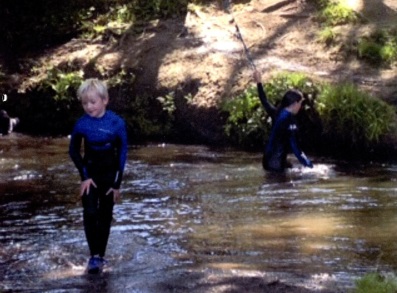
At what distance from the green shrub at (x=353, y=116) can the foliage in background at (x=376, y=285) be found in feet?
23.4

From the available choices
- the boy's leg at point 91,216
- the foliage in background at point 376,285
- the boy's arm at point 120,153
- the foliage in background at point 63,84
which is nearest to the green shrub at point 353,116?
the foliage in background at point 63,84

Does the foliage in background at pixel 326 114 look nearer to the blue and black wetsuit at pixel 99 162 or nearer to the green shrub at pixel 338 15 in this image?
the green shrub at pixel 338 15

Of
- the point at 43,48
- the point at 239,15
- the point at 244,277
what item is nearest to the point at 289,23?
the point at 239,15

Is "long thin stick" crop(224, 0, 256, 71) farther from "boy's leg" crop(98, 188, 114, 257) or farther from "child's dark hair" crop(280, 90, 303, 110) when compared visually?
"boy's leg" crop(98, 188, 114, 257)

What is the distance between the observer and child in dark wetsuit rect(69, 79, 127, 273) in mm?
6777

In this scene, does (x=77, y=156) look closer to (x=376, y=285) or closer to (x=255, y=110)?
(x=376, y=285)

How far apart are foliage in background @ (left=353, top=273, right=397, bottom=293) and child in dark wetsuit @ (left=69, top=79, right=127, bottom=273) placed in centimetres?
227

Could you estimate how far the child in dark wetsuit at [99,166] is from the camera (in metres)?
6.78

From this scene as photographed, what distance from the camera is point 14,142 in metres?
14.2

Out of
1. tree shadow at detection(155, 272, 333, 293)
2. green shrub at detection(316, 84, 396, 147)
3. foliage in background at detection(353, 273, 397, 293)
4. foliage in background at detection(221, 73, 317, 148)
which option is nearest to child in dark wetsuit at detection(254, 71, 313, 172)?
green shrub at detection(316, 84, 396, 147)

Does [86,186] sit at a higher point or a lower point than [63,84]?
lower

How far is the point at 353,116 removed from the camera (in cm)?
1271

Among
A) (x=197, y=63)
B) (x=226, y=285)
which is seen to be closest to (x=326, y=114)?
(x=197, y=63)

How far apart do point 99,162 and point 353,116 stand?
22.1 feet
